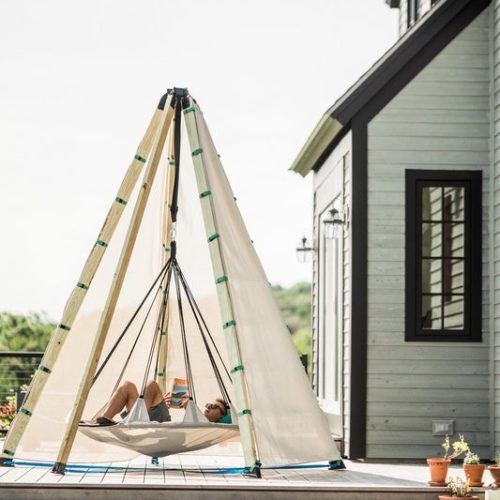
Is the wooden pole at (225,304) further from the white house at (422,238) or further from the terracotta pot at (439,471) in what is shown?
the white house at (422,238)

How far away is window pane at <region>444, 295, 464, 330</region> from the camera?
10805 millimetres

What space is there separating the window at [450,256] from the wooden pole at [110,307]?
96.3 inches

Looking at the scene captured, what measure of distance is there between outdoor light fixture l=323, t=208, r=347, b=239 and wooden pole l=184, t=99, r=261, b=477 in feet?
7.10

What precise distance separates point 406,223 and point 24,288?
39.4 metres

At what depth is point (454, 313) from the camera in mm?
11031

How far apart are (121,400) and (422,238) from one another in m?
3.19

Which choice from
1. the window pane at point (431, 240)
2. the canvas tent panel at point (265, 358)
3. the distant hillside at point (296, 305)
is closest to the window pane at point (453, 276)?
the window pane at point (431, 240)

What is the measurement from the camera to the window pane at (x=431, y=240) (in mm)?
11195

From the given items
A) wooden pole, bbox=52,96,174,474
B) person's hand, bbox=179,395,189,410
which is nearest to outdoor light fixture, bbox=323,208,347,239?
person's hand, bbox=179,395,189,410

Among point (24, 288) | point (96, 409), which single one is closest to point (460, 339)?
point (96, 409)

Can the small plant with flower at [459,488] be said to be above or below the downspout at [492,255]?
below

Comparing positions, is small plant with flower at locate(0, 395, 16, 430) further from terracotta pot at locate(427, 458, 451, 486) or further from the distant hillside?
the distant hillside

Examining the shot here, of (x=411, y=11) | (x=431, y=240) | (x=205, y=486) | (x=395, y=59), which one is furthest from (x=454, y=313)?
(x=411, y=11)

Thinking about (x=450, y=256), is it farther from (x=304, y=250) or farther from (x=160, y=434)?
(x=160, y=434)
